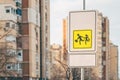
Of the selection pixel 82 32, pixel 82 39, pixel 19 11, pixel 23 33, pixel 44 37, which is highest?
pixel 19 11

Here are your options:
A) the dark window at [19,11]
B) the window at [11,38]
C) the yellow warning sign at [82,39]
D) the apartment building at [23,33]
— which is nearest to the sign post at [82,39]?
the yellow warning sign at [82,39]

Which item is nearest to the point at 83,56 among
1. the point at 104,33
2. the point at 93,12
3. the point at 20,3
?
the point at 93,12

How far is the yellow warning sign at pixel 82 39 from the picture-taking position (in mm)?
9109

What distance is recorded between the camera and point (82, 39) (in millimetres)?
9117

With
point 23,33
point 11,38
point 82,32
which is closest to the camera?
point 82,32

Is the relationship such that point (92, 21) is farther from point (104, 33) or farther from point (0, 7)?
point (104, 33)

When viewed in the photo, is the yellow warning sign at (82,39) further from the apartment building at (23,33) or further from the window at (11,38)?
the window at (11,38)

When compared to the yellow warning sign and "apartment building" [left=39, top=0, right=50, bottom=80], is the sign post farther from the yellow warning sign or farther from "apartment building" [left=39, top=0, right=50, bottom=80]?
"apartment building" [left=39, top=0, right=50, bottom=80]

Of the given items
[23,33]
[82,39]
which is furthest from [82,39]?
[23,33]

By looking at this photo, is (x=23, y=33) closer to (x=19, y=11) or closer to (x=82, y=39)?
(x=19, y=11)

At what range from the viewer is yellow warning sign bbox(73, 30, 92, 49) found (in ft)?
29.9

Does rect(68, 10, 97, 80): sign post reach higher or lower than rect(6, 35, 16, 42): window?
higher

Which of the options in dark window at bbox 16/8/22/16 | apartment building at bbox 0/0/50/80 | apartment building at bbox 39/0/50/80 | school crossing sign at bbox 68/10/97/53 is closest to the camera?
school crossing sign at bbox 68/10/97/53

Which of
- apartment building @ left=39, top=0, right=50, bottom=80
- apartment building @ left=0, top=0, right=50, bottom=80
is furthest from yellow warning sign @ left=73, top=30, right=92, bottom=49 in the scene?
apartment building @ left=39, top=0, right=50, bottom=80
